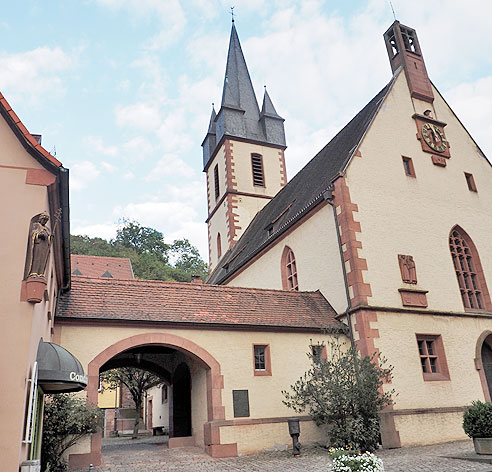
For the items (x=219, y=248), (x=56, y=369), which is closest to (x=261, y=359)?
(x=56, y=369)

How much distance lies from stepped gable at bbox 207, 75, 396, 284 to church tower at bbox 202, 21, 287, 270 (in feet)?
15.5

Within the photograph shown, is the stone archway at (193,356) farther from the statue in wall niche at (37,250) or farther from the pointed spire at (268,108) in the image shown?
the pointed spire at (268,108)

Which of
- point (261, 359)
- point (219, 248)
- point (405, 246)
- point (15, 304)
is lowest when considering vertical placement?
point (261, 359)

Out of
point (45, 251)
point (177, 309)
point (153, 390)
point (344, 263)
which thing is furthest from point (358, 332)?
point (153, 390)

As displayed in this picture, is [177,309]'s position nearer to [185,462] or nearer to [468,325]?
[185,462]

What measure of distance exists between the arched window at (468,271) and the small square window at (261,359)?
7386mm

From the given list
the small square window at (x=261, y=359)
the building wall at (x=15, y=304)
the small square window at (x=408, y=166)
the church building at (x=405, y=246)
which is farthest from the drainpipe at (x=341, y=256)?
the building wall at (x=15, y=304)

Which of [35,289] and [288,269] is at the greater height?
[288,269]

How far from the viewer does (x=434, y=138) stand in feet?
62.0

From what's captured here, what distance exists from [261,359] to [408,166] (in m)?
9.01

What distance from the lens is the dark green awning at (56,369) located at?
884 cm

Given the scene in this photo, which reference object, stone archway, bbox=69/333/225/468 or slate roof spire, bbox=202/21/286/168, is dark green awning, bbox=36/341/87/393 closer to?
stone archway, bbox=69/333/225/468

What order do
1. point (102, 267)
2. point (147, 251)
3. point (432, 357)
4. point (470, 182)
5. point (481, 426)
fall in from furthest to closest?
point (147, 251), point (102, 267), point (470, 182), point (432, 357), point (481, 426)

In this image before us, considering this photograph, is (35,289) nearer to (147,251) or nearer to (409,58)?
(409,58)
